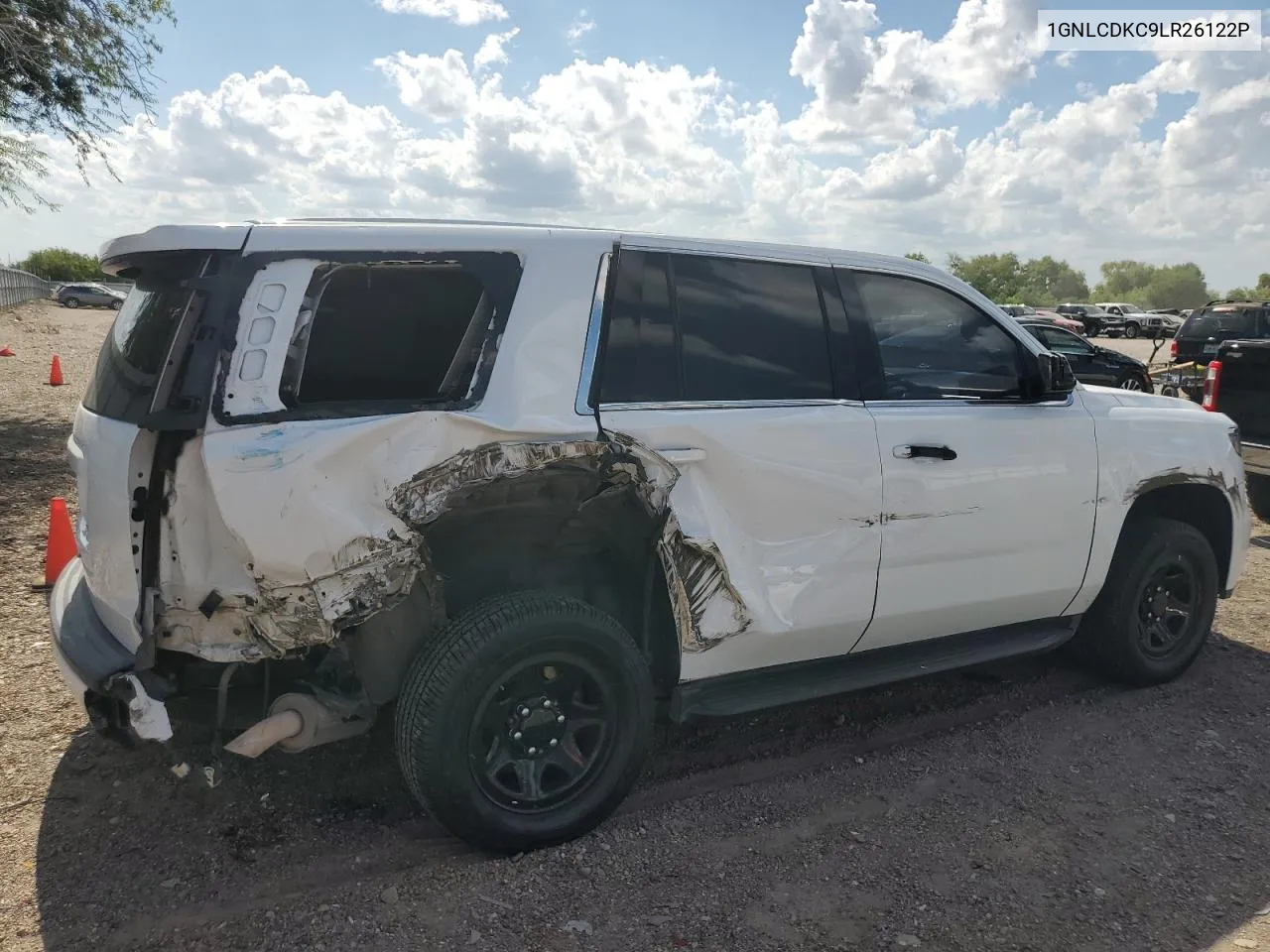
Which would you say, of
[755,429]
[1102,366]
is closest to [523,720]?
[755,429]

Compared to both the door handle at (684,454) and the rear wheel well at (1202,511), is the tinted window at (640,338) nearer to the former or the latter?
the door handle at (684,454)

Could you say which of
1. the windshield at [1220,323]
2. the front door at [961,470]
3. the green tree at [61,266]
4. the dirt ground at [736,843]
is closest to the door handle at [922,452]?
the front door at [961,470]

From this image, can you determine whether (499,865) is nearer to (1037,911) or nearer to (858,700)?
(1037,911)

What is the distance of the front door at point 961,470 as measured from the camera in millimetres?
3674

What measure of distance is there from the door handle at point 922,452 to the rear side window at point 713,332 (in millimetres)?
346

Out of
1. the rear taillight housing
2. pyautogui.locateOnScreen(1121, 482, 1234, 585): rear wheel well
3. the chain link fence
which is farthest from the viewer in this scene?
the chain link fence

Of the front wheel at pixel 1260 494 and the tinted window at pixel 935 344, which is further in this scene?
the front wheel at pixel 1260 494

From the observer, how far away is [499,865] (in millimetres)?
3094

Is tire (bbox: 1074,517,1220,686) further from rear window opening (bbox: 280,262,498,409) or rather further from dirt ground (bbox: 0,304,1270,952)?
rear window opening (bbox: 280,262,498,409)

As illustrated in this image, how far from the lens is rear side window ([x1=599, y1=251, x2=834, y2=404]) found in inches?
127

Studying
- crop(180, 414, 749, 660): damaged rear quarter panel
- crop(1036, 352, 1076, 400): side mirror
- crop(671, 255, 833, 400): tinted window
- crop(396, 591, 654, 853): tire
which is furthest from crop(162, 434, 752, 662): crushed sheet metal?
crop(1036, 352, 1076, 400): side mirror

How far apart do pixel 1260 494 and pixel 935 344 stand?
5.15 meters

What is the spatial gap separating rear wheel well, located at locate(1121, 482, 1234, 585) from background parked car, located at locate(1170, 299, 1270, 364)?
48.8 ft

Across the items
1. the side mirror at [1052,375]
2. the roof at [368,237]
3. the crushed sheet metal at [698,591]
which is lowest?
the crushed sheet metal at [698,591]
